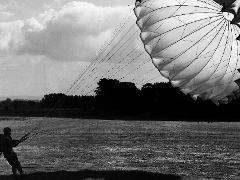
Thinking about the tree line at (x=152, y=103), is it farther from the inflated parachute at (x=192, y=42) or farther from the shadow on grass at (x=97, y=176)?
the inflated parachute at (x=192, y=42)

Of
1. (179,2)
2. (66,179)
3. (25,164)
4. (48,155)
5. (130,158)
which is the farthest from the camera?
(48,155)

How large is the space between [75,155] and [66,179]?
928cm

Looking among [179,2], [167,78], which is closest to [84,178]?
[167,78]

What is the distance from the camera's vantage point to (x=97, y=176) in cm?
1608

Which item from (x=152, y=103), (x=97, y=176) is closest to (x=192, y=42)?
(x=97, y=176)

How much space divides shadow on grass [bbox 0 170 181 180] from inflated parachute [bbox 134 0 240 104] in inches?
163

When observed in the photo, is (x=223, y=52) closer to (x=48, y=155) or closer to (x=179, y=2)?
(x=179, y=2)

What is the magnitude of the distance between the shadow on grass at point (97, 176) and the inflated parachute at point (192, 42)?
4.13 metres

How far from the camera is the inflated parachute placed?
523 inches

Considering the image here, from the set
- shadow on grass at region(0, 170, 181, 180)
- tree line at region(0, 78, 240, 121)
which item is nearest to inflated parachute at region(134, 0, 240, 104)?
shadow on grass at region(0, 170, 181, 180)

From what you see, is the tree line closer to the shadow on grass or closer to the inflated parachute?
the shadow on grass

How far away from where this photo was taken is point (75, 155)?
24359mm

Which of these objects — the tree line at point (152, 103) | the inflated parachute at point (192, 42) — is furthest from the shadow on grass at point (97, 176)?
the tree line at point (152, 103)

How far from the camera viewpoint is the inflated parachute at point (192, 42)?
13.3m
